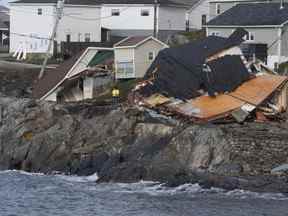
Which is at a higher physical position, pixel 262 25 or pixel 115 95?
pixel 262 25

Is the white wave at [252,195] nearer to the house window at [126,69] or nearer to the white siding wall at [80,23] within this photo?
the house window at [126,69]

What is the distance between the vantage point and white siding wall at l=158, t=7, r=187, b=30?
8531 cm

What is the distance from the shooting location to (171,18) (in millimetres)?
86500

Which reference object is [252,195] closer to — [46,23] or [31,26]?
[46,23]

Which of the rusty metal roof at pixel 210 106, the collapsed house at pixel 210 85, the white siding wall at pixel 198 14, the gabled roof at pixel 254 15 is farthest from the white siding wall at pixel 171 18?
the rusty metal roof at pixel 210 106

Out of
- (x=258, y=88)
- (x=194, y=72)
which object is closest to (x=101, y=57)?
(x=194, y=72)

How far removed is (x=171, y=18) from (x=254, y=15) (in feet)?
56.2

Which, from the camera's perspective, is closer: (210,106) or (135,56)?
(210,106)

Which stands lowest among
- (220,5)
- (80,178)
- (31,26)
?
(80,178)

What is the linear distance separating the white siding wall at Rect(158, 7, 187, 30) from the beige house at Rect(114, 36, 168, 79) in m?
20.9

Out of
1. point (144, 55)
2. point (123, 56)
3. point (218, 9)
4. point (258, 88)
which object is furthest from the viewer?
point (218, 9)

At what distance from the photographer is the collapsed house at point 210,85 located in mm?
52094

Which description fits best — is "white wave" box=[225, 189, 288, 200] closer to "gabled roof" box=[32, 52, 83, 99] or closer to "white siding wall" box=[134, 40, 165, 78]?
"white siding wall" box=[134, 40, 165, 78]

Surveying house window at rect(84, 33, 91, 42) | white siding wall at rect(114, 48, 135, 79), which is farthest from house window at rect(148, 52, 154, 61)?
house window at rect(84, 33, 91, 42)
